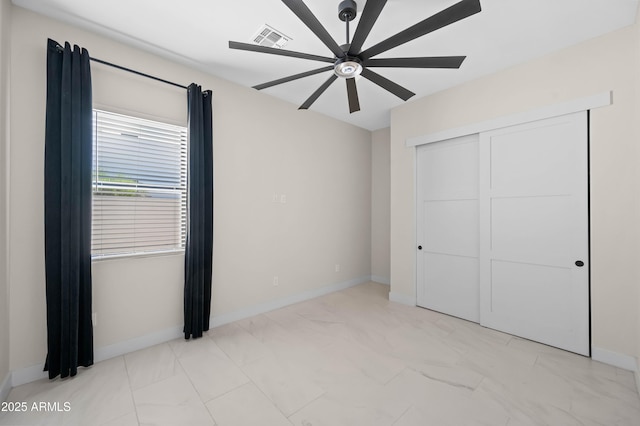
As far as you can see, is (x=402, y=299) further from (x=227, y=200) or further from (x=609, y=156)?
(x=227, y=200)

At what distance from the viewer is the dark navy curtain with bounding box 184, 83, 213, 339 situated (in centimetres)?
281

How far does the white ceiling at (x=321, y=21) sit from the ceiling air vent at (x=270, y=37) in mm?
47

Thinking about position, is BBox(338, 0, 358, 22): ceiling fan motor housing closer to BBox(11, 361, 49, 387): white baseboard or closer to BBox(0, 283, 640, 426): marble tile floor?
BBox(0, 283, 640, 426): marble tile floor

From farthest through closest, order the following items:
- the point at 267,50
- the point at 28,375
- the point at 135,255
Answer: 1. the point at 135,255
2. the point at 28,375
3. the point at 267,50

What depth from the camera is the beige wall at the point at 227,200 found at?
2092 mm

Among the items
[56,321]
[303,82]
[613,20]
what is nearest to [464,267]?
[613,20]

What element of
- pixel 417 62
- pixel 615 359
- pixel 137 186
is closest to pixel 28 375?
pixel 137 186

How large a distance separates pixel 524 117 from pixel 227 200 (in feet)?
11.4

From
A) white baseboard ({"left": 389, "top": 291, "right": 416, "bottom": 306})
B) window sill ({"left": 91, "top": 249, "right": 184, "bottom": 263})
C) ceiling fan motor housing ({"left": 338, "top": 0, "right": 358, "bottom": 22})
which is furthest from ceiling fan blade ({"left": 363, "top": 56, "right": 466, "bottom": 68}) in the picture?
white baseboard ({"left": 389, "top": 291, "right": 416, "bottom": 306})

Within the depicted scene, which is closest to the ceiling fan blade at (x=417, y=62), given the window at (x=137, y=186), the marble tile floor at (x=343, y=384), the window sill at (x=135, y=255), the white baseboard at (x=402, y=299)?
the window at (x=137, y=186)

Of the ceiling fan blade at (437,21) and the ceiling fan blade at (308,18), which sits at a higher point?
the ceiling fan blade at (308,18)

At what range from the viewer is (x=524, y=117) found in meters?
2.84

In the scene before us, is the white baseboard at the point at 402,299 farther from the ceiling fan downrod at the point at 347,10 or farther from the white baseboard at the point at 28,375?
the white baseboard at the point at 28,375

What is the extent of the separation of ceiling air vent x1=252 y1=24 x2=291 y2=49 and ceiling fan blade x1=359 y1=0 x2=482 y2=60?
3.32 feet
